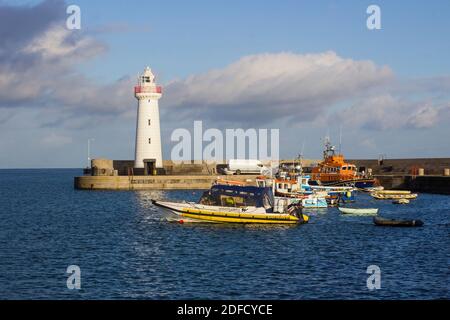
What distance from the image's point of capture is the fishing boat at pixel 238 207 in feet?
163

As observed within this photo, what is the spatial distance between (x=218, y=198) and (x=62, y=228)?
42.8ft

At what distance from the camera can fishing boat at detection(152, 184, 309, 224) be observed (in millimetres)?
49594

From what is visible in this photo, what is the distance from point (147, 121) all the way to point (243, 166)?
33027 millimetres

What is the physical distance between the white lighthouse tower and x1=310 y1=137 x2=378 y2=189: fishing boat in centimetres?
2491

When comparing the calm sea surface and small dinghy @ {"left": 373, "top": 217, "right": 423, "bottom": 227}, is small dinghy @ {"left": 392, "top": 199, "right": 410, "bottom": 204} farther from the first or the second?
small dinghy @ {"left": 373, "top": 217, "right": 423, "bottom": 227}

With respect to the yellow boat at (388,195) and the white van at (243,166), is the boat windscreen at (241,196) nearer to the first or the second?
the yellow boat at (388,195)

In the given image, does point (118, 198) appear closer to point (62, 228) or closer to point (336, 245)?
point (62, 228)

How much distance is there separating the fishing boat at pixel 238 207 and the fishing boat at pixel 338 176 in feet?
153

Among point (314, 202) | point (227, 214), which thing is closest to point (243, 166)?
point (314, 202)

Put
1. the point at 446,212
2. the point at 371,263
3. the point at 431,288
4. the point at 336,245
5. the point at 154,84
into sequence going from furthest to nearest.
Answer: the point at 154,84
the point at 446,212
the point at 336,245
the point at 371,263
the point at 431,288

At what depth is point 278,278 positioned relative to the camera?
3038cm

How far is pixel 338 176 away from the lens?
97062mm

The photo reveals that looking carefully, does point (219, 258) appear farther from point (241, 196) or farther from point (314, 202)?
point (314, 202)
